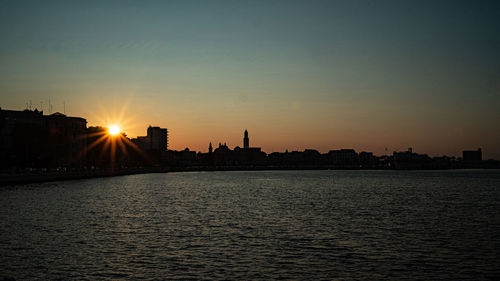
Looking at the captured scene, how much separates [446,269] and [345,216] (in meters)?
25.6

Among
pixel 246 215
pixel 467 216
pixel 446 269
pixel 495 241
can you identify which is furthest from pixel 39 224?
pixel 467 216

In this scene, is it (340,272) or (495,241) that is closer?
(340,272)

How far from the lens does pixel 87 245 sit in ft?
109

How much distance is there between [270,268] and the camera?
2697cm

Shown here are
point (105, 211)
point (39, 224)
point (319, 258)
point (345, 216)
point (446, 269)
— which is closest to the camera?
point (446, 269)

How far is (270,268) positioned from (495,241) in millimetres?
19243

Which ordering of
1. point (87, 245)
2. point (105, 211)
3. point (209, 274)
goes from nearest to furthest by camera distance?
point (209, 274) → point (87, 245) → point (105, 211)

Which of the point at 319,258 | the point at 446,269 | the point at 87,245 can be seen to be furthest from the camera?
the point at 87,245

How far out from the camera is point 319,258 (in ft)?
96.3

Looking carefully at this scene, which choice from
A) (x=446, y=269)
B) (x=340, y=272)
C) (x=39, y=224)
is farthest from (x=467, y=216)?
(x=39, y=224)

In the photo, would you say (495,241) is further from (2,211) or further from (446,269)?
(2,211)

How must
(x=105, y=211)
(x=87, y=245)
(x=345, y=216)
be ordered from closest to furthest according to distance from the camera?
(x=87, y=245) < (x=345, y=216) < (x=105, y=211)

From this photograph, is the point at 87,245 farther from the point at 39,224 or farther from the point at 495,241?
→ the point at 495,241

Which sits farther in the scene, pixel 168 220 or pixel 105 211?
pixel 105 211
